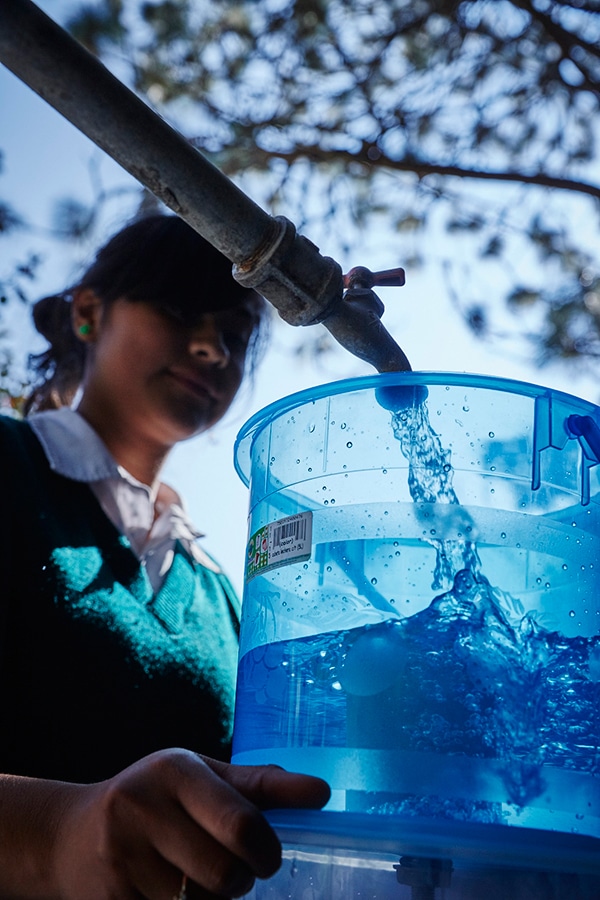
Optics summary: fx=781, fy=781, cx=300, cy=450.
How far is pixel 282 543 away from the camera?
61cm

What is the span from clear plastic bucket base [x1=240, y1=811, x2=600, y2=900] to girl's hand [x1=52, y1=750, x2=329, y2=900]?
4cm

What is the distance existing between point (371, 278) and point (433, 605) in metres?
0.31

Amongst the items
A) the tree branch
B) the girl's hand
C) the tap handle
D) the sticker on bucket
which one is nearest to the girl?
the girl's hand

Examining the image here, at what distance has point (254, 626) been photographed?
2.15 ft

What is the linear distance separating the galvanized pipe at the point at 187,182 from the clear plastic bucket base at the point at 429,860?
0.37 meters

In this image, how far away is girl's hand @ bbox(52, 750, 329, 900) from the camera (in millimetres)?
442

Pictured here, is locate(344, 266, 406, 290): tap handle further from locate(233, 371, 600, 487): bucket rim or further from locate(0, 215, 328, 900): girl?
locate(0, 215, 328, 900): girl

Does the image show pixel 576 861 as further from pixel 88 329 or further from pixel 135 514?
pixel 88 329

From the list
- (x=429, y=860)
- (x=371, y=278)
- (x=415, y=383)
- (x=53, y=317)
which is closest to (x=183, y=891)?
(x=429, y=860)

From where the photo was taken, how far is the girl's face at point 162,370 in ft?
3.85

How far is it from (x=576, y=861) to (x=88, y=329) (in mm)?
1106

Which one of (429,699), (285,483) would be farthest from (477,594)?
(285,483)

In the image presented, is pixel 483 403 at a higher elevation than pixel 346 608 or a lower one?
higher

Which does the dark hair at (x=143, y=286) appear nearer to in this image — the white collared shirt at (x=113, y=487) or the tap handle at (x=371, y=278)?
the white collared shirt at (x=113, y=487)
